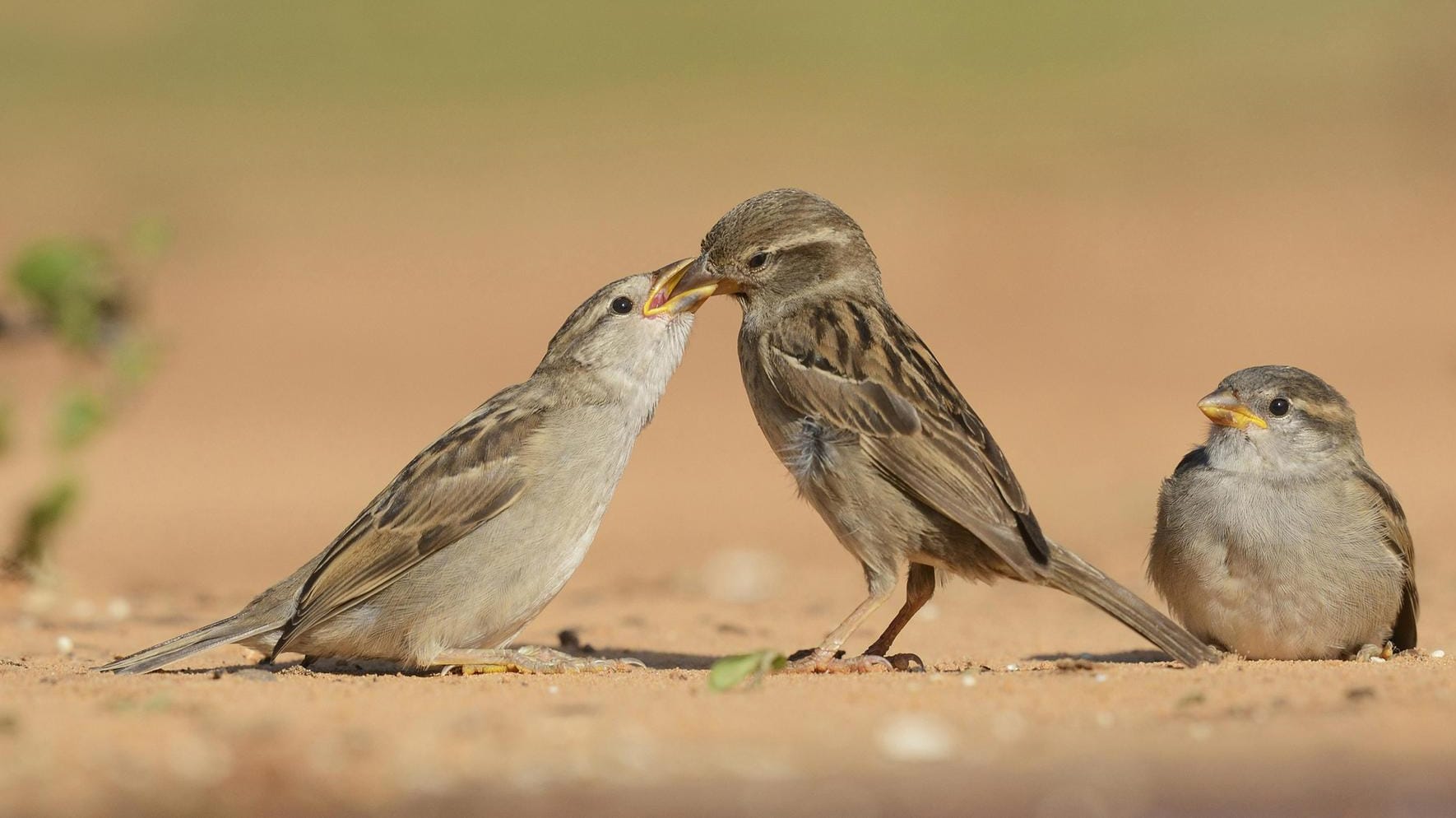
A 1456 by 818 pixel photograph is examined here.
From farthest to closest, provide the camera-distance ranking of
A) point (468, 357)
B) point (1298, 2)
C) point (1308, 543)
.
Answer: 1. point (1298, 2)
2. point (468, 357)
3. point (1308, 543)

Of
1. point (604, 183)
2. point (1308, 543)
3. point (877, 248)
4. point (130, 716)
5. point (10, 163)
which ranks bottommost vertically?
point (1308, 543)

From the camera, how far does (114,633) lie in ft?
29.9

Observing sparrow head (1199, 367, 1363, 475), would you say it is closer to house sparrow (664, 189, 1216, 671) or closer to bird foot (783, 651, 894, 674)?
house sparrow (664, 189, 1216, 671)

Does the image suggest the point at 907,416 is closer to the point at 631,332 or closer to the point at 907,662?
the point at 907,662

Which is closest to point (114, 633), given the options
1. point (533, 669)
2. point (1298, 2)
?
point (533, 669)

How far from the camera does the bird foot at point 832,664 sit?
23.0 ft

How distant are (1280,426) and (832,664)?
2.29 m

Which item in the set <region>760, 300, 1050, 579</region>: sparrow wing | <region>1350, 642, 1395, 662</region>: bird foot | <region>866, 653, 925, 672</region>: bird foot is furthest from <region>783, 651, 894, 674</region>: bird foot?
<region>1350, 642, 1395, 662</region>: bird foot

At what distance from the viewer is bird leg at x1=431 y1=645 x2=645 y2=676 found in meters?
7.28

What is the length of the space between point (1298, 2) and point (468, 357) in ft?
95.8

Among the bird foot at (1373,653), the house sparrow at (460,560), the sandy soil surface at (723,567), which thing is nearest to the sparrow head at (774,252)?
the house sparrow at (460,560)

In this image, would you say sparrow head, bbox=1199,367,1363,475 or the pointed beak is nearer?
sparrow head, bbox=1199,367,1363,475

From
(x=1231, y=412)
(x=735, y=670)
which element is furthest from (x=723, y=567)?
(x=735, y=670)

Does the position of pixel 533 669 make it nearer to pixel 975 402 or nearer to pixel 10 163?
pixel 975 402
